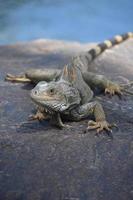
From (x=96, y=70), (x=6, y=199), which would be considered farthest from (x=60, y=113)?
(x=96, y=70)

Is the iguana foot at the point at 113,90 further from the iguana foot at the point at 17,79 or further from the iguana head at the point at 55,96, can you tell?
the iguana foot at the point at 17,79

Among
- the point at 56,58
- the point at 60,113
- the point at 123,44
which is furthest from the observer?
the point at 123,44

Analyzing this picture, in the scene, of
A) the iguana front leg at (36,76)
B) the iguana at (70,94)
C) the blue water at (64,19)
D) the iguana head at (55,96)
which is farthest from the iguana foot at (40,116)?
the blue water at (64,19)

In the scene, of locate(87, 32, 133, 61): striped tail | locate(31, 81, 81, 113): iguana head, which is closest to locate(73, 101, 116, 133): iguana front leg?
locate(31, 81, 81, 113): iguana head

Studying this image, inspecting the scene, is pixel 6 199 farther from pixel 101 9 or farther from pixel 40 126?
pixel 101 9

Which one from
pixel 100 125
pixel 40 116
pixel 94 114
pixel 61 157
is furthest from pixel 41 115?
pixel 61 157

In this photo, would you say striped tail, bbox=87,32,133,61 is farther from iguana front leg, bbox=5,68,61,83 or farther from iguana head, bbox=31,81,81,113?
iguana head, bbox=31,81,81,113
